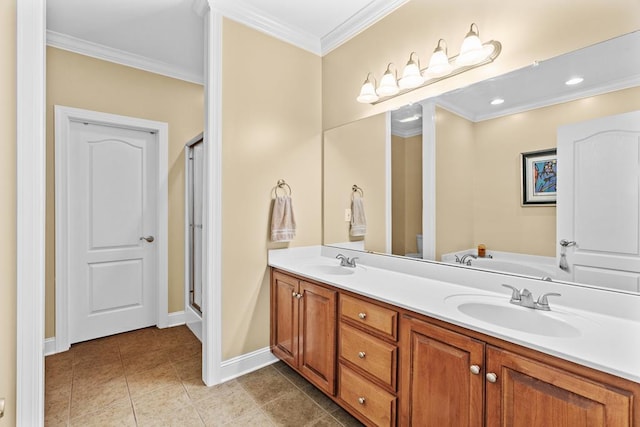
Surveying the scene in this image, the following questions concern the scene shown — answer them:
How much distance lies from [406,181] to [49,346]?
317cm

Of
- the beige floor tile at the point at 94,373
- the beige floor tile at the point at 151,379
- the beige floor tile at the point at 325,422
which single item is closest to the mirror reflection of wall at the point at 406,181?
the beige floor tile at the point at 325,422

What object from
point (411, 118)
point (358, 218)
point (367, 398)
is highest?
point (411, 118)

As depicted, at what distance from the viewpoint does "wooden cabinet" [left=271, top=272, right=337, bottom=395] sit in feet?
6.01

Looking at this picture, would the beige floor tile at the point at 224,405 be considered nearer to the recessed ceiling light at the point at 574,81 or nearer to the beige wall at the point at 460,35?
the beige wall at the point at 460,35

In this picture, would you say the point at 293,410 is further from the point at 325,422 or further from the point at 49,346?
the point at 49,346

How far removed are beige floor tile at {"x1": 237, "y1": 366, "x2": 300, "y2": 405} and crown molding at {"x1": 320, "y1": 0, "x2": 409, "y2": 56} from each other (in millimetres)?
2676

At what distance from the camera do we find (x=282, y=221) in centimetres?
240

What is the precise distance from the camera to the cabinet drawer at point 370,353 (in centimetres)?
146

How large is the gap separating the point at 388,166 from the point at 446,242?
68 centimetres

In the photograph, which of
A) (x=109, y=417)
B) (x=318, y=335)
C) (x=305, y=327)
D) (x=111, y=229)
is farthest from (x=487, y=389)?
(x=111, y=229)

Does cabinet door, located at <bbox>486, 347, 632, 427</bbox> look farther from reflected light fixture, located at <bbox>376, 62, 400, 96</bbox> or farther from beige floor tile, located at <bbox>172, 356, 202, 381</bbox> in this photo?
beige floor tile, located at <bbox>172, 356, 202, 381</bbox>

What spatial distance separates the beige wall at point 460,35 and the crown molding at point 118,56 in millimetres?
1587

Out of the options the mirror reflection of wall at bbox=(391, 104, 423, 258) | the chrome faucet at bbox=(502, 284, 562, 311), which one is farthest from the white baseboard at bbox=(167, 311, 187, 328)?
the chrome faucet at bbox=(502, 284, 562, 311)

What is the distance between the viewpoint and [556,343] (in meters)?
0.97
